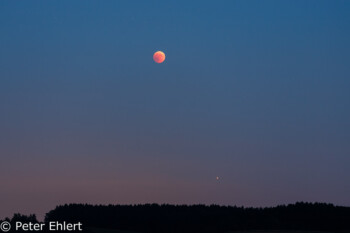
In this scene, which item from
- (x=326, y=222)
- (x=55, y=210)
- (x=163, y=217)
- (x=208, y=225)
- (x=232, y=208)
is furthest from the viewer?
(x=55, y=210)

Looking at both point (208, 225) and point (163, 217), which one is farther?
point (163, 217)

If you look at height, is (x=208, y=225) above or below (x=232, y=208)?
below

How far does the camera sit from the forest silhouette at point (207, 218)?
132000 mm

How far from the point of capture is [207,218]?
144 meters

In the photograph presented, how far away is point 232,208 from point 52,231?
82945 millimetres

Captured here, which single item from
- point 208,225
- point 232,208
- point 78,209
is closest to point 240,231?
point 208,225

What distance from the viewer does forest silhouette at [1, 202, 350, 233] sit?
5197 inches

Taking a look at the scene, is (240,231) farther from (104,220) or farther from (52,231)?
(104,220)

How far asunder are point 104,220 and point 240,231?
153 ft

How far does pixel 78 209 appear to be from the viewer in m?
187

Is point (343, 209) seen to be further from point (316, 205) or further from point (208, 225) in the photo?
point (208, 225)

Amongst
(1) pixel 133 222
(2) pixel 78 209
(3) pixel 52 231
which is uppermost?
(2) pixel 78 209

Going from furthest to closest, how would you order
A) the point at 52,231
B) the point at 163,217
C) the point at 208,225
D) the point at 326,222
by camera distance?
the point at 163,217 → the point at 326,222 → the point at 208,225 → the point at 52,231

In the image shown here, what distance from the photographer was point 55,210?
186m
